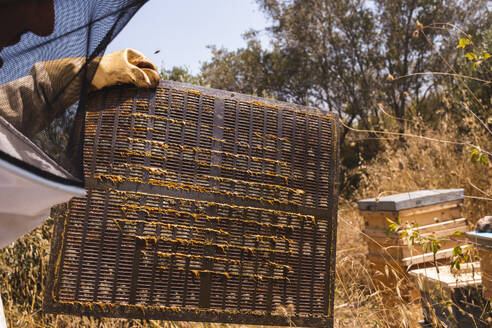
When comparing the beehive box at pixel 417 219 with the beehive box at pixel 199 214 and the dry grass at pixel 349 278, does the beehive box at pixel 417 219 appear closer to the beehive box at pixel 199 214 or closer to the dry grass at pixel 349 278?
the dry grass at pixel 349 278

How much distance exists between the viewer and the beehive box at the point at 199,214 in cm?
207

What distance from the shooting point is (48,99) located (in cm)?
99

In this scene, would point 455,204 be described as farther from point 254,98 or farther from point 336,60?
point 336,60

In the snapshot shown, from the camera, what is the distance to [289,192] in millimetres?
2398

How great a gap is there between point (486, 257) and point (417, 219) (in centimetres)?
135

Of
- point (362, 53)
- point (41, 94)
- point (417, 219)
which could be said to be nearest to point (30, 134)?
point (41, 94)

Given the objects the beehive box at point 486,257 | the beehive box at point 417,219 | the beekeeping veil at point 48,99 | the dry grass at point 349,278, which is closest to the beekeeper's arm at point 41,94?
the beekeeping veil at point 48,99

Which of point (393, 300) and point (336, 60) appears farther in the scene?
point (336, 60)

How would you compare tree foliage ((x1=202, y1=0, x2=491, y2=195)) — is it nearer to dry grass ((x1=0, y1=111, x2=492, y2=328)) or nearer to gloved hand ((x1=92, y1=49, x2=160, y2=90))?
dry grass ((x1=0, y1=111, x2=492, y2=328))

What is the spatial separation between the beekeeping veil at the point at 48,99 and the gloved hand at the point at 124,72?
44.4 inches

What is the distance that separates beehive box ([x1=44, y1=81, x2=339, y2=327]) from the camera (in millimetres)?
2068

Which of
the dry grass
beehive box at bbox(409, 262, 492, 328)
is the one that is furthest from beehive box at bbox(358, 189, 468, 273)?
beehive box at bbox(409, 262, 492, 328)

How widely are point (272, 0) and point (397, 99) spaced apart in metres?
4.54

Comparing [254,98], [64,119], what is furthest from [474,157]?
[64,119]
